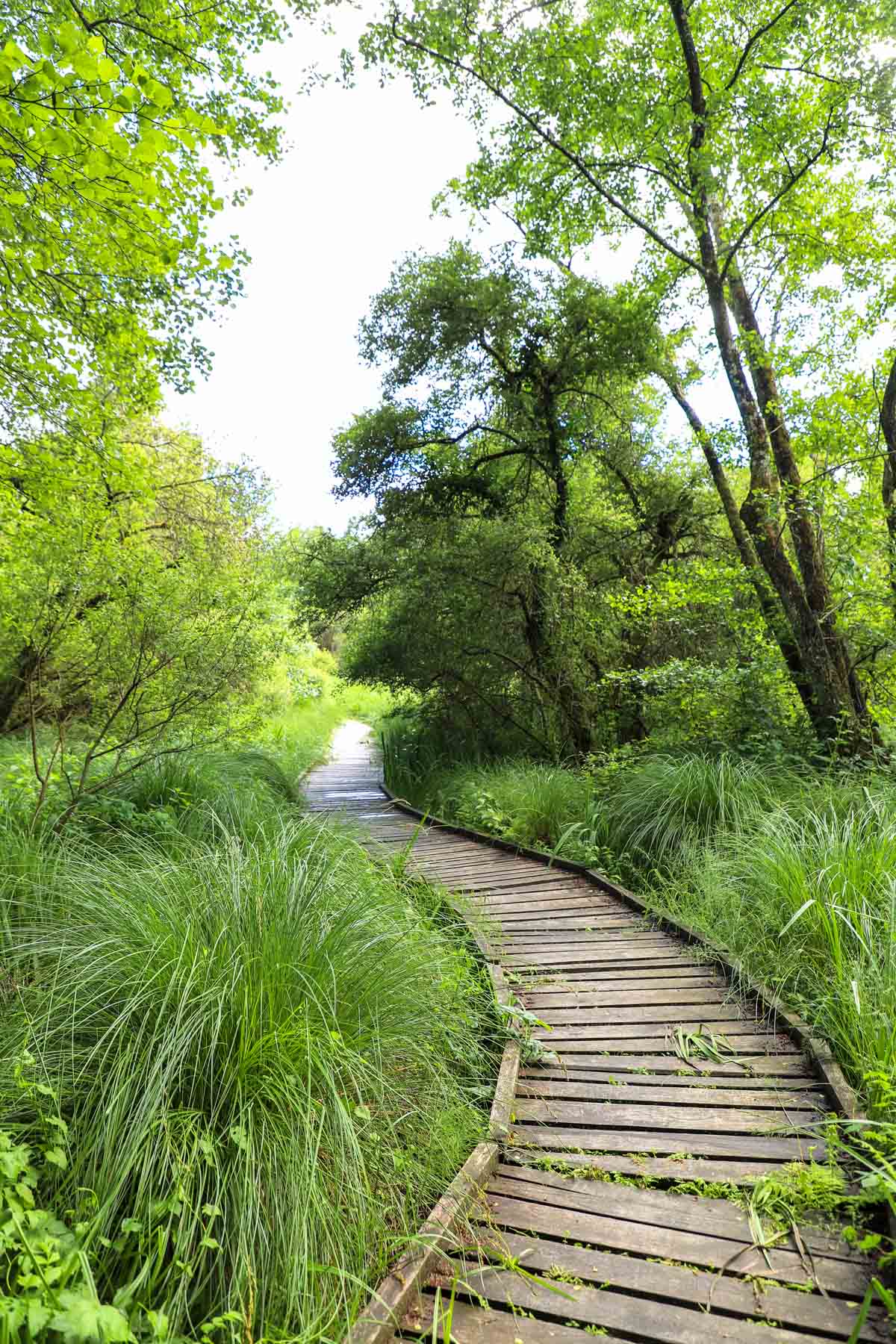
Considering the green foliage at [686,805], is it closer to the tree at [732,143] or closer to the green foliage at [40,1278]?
the tree at [732,143]

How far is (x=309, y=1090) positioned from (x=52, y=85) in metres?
3.74

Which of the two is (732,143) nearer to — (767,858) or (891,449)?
(891,449)

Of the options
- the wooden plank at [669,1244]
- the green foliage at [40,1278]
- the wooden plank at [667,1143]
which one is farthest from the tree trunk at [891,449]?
the green foliage at [40,1278]

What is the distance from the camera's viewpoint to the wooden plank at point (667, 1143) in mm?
2406

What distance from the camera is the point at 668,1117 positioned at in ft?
8.81

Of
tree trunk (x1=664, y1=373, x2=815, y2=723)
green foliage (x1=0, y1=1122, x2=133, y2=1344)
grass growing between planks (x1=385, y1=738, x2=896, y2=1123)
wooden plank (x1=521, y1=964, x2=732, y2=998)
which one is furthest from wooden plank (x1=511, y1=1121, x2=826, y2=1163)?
tree trunk (x1=664, y1=373, x2=815, y2=723)

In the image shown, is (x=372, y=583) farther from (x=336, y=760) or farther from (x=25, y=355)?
(x=336, y=760)

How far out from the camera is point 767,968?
357cm

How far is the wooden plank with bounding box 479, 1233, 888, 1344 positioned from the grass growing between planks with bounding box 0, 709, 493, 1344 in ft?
1.12

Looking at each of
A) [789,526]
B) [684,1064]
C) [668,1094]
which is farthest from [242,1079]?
[789,526]

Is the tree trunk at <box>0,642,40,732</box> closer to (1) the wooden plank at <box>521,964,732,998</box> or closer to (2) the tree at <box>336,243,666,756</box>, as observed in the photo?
(2) the tree at <box>336,243,666,756</box>

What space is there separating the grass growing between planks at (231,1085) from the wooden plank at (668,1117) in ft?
0.95

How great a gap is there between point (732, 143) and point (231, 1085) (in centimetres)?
879

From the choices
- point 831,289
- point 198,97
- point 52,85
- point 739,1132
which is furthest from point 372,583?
point 739,1132
